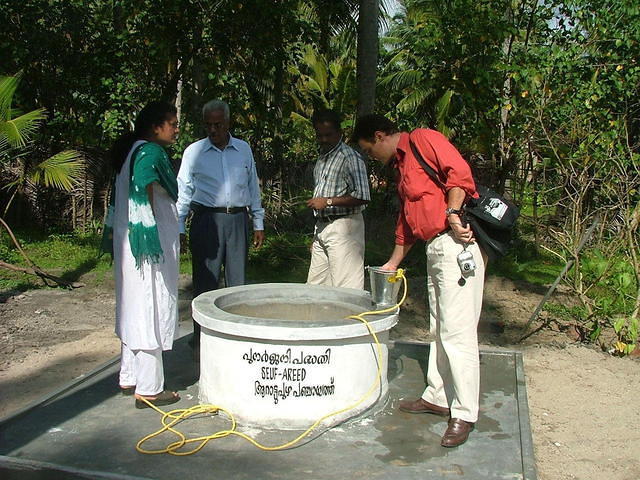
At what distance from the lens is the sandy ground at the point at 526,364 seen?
4.12m

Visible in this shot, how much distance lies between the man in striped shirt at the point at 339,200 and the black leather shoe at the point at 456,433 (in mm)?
1696

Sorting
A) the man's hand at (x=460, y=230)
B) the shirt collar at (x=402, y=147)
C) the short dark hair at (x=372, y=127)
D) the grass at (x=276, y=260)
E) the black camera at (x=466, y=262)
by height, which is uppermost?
the short dark hair at (x=372, y=127)

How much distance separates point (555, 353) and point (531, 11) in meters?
4.96

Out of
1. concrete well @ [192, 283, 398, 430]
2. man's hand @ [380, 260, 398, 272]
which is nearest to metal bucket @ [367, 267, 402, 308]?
man's hand @ [380, 260, 398, 272]

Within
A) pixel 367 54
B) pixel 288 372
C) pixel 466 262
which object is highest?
pixel 367 54

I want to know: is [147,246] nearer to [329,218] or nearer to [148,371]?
[148,371]

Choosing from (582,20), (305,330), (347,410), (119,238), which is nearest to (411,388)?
(347,410)

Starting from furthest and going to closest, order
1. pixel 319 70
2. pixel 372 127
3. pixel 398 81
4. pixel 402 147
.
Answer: pixel 319 70 < pixel 398 81 < pixel 372 127 < pixel 402 147

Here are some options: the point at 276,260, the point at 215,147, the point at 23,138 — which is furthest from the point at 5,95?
the point at 215,147

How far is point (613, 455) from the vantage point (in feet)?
13.3

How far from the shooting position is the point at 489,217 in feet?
12.5

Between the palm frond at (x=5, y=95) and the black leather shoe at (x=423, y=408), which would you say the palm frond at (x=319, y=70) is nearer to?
the palm frond at (x=5, y=95)

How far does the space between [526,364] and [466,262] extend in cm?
237

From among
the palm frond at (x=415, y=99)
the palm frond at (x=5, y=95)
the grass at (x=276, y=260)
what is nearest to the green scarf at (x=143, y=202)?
the grass at (x=276, y=260)
